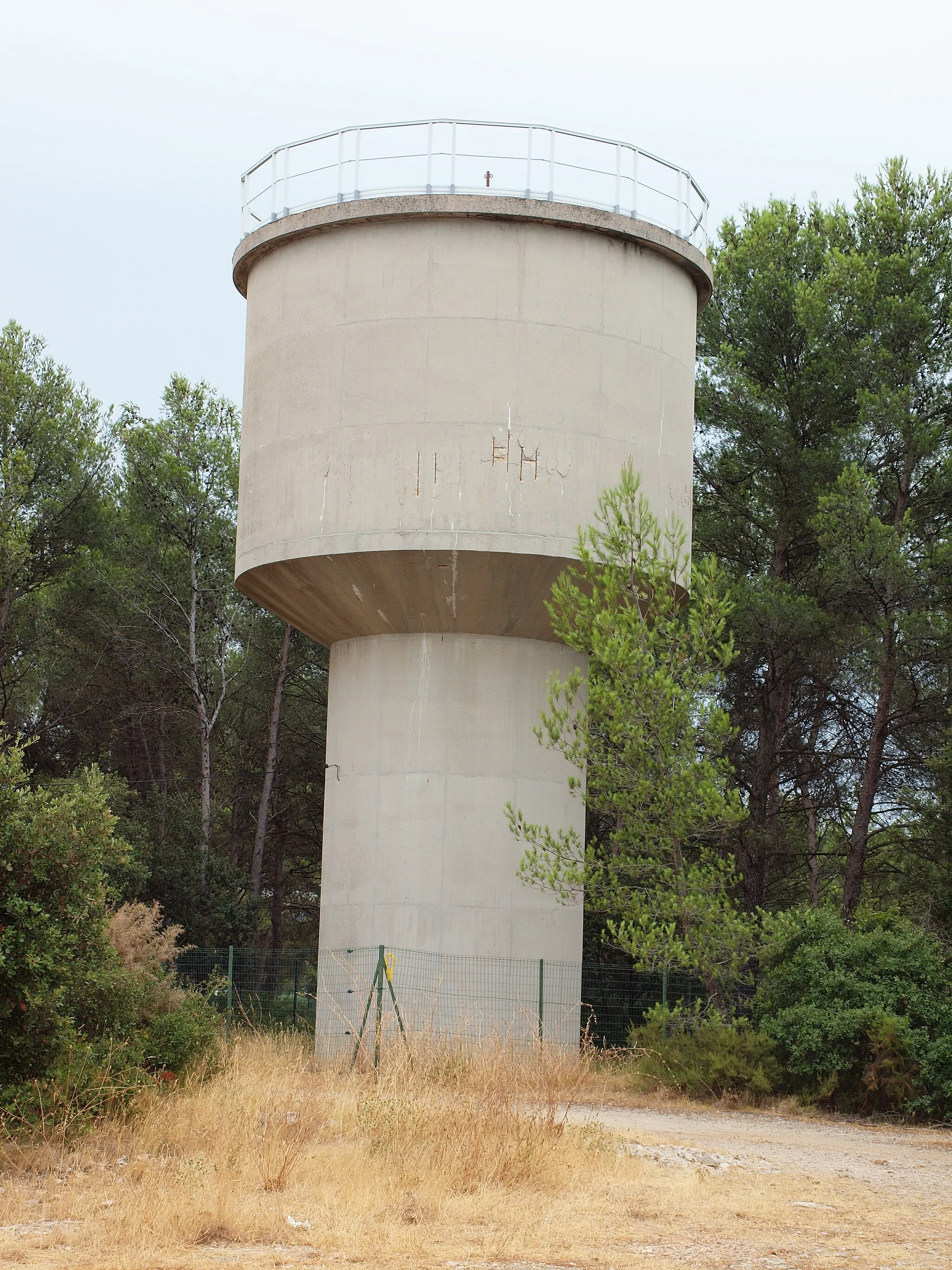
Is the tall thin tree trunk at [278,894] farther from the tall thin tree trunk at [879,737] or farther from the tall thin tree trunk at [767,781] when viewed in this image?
the tall thin tree trunk at [879,737]

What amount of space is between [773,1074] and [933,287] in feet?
46.0

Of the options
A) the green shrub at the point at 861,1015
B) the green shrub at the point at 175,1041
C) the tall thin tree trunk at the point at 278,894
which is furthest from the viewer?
the tall thin tree trunk at the point at 278,894

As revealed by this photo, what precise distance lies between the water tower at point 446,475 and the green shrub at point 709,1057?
2.00 m

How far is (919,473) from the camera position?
24.5 metres

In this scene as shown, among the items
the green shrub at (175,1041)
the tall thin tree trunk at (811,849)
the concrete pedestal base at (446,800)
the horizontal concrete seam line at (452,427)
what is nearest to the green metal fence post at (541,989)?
the concrete pedestal base at (446,800)

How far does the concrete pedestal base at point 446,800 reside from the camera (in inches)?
719

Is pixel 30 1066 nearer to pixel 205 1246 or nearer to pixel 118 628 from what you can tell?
pixel 205 1246

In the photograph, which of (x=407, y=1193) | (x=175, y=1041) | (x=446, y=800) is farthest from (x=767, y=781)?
(x=407, y=1193)

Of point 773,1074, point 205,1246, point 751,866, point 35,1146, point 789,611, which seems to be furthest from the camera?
point 751,866

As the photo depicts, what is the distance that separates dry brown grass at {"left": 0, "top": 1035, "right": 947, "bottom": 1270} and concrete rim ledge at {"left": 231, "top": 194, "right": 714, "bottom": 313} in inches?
403

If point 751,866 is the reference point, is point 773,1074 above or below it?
below

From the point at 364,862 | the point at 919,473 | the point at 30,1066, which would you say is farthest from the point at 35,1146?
the point at 919,473

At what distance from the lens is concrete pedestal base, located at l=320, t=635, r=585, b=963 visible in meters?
18.3

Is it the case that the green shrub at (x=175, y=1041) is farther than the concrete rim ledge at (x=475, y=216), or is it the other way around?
the concrete rim ledge at (x=475, y=216)
